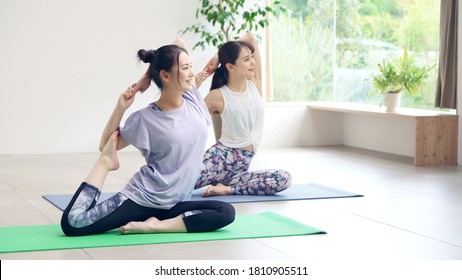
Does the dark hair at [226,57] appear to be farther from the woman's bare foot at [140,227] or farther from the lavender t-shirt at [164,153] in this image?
the woman's bare foot at [140,227]

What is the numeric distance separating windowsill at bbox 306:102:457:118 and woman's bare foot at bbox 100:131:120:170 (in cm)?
331

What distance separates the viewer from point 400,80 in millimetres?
6621

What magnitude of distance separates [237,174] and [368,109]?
8.40 ft

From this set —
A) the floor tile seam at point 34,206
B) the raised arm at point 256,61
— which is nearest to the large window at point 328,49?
the raised arm at point 256,61

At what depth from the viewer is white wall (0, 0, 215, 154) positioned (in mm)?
7074

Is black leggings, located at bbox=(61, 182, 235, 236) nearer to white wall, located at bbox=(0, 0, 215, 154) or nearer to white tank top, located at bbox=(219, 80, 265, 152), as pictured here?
white tank top, located at bbox=(219, 80, 265, 152)

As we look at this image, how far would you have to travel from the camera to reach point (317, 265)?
3043 mm

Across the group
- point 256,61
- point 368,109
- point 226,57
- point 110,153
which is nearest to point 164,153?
point 110,153

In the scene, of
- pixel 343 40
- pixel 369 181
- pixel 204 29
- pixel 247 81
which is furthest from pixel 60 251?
pixel 343 40

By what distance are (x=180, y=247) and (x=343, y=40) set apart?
16.5ft

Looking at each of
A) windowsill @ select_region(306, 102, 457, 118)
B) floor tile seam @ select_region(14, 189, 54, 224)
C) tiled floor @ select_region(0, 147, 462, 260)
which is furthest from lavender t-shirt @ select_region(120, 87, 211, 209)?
windowsill @ select_region(306, 102, 457, 118)

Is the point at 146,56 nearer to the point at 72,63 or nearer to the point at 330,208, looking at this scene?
the point at 330,208

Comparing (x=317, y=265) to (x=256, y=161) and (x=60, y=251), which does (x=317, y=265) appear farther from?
(x=256, y=161)

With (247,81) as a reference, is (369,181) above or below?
below
